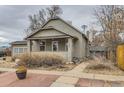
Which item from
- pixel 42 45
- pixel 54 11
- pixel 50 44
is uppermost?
pixel 54 11

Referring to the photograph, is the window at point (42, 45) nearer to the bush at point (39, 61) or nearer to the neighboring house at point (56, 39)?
the neighboring house at point (56, 39)

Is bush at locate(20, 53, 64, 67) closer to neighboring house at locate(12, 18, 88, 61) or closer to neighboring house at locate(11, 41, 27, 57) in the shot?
neighboring house at locate(12, 18, 88, 61)

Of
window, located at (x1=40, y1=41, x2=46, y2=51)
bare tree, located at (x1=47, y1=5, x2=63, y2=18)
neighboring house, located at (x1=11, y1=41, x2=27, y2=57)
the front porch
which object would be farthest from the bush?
bare tree, located at (x1=47, y1=5, x2=63, y2=18)

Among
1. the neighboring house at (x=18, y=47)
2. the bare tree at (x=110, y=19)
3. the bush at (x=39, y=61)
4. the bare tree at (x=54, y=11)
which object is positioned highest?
the bare tree at (x=54, y=11)

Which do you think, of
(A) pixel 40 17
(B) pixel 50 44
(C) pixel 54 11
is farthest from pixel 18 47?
(C) pixel 54 11

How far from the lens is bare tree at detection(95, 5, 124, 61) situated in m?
20.7

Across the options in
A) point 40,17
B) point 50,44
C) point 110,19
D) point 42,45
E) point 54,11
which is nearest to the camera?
point 50,44

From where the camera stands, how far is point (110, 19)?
2414cm

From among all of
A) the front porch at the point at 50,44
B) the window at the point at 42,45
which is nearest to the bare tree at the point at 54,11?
the window at the point at 42,45

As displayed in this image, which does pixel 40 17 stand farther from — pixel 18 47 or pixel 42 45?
pixel 42 45

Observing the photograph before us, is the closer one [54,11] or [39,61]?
[39,61]

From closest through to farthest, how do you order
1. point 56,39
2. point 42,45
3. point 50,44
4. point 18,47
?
point 56,39, point 50,44, point 42,45, point 18,47

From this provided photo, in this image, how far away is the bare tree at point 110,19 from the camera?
814 inches

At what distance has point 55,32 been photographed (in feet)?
62.8
